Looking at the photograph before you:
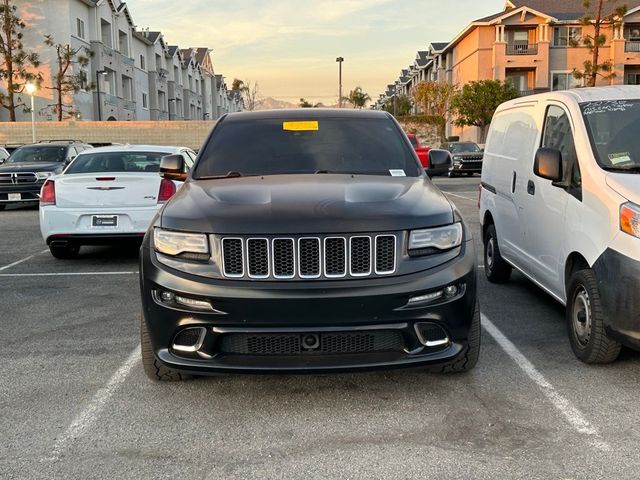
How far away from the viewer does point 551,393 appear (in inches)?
162

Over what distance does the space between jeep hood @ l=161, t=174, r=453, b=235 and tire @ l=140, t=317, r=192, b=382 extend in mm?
784

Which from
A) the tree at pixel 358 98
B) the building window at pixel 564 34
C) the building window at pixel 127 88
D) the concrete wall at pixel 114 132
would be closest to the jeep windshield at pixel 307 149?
the concrete wall at pixel 114 132

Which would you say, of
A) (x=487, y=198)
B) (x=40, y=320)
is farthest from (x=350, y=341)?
(x=487, y=198)

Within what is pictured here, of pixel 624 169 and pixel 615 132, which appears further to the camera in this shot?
pixel 615 132

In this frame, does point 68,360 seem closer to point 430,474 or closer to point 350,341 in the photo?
point 350,341

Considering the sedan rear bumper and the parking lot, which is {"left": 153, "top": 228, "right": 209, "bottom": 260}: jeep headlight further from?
the sedan rear bumper

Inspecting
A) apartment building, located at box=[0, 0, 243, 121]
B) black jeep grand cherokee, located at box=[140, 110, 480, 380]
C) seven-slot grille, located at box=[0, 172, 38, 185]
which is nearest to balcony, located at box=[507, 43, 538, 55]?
apartment building, located at box=[0, 0, 243, 121]

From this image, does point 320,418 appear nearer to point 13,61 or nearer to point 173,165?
point 173,165

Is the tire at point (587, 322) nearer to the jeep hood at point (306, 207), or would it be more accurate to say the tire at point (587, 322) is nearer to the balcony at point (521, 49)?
the jeep hood at point (306, 207)

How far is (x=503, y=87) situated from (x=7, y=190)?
40.5 m

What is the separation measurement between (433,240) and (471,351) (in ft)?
2.74

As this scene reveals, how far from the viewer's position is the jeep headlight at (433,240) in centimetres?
372

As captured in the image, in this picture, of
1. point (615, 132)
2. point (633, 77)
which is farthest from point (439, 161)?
point (633, 77)

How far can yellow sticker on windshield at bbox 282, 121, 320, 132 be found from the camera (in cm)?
535
